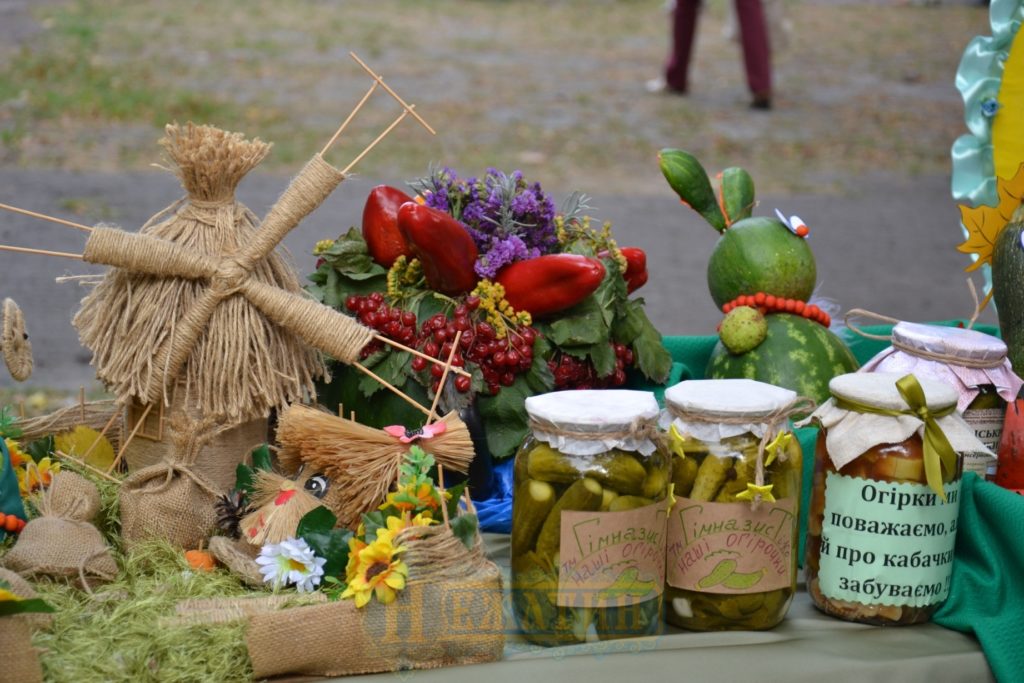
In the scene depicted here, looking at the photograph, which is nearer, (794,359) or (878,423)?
(878,423)


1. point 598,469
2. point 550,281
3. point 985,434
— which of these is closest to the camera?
point 598,469

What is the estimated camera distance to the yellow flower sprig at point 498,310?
1700 mm

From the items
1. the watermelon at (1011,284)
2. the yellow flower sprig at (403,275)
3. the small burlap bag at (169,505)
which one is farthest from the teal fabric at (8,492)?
the watermelon at (1011,284)

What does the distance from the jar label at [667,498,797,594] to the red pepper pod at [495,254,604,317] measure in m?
0.46

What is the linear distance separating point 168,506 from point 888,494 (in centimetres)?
92

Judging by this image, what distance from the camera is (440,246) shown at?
1663 mm

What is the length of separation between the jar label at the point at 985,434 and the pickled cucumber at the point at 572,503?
589mm

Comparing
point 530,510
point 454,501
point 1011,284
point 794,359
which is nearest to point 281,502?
point 454,501

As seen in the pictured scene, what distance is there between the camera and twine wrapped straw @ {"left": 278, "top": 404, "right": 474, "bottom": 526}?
4.68 ft

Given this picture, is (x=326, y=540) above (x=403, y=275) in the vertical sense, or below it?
below

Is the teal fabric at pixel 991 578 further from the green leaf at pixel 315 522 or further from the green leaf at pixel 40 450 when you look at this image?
the green leaf at pixel 40 450

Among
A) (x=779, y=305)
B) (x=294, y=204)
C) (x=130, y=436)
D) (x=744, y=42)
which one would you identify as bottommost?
(x=130, y=436)

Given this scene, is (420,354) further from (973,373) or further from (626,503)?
(973,373)

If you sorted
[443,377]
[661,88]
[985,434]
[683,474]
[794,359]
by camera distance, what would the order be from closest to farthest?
1. [683,474]
2. [443,377]
3. [985,434]
4. [794,359]
5. [661,88]
